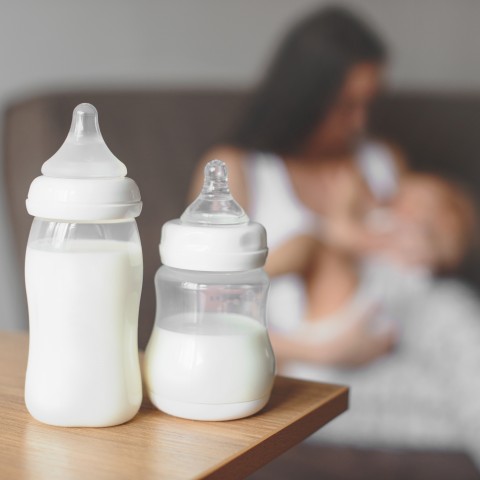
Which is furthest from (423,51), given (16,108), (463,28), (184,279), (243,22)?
(184,279)

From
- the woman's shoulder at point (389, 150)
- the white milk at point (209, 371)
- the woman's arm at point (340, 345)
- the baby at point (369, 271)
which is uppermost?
the white milk at point (209, 371)

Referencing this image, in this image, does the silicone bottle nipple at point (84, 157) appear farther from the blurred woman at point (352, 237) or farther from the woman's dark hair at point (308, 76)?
the woman's dark hair at point (308, 76)

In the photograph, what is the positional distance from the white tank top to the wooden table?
0.95 meters

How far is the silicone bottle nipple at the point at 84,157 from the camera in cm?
61

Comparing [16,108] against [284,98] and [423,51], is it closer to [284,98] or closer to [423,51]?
[284,98]

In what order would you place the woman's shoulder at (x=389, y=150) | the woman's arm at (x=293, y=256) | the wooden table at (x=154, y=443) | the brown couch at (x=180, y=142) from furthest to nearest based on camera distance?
the woman's shoulder at (x=389, y=150) → the woman's arm at (x=293, y=256) → the brown couch at (x=180, y=142) → the wooden table at (x=154, y=443)

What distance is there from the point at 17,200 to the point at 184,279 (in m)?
0.99

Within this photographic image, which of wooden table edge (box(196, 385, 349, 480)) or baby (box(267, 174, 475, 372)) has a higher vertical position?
wooden table edge (box(196, 385, 349, 480))

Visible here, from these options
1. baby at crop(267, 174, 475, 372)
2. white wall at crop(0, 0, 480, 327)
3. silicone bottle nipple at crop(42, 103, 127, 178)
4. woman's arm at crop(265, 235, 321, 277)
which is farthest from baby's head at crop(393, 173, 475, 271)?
silicone bottle nipple at crop(42, 103, 127, 178)

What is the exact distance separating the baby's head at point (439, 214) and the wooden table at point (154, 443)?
1132 millimetres

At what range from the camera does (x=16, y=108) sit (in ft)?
5.40

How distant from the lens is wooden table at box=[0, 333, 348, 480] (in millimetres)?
542

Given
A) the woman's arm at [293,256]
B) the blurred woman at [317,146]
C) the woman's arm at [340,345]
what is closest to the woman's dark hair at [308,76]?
the blurred woman at [317,146]

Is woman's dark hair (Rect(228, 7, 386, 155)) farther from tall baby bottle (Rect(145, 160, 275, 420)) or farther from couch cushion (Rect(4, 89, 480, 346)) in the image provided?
tall baby bottle (Rect(145, 160, 275, 420))
